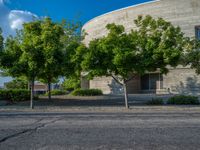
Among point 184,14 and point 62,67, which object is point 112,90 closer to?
point 184,14

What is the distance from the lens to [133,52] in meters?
16.1

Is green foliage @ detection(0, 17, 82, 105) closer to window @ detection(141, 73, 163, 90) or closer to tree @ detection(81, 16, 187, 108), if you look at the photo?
tree @ detection(81, 16, 187, 108)

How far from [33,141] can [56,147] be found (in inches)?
35.9

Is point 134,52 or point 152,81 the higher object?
point 134,52

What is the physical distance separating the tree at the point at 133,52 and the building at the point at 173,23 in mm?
14348

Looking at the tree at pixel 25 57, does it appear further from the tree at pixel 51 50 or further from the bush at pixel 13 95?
the bush at pixel 13 95

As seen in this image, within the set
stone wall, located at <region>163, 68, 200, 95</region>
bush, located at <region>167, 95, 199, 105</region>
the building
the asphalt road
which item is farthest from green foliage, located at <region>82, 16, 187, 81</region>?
the building

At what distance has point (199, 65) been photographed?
18062 millimetres

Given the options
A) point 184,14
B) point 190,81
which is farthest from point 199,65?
point 184,14

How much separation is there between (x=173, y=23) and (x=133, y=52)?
17.3 metres

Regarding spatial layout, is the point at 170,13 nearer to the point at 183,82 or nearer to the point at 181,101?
the point at 183,82

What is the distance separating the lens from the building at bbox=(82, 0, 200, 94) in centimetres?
3027

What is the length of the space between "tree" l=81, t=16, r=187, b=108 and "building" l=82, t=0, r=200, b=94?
565 inches

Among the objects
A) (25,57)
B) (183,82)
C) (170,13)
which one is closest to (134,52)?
(25,57)
